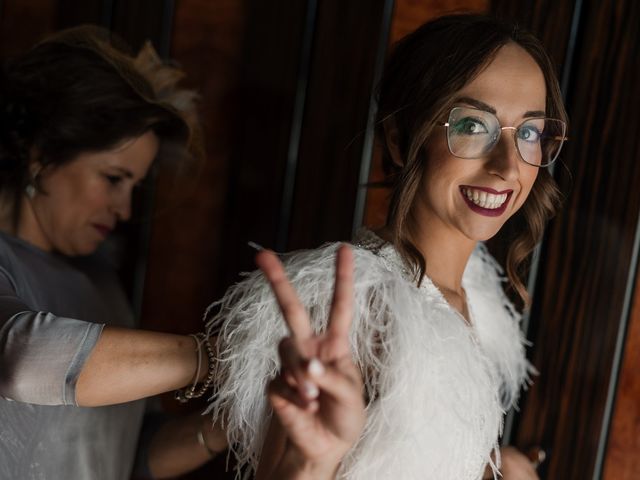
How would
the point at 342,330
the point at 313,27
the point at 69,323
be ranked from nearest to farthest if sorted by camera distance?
the point at 342,330
the point at 69,323
the point at 313,27

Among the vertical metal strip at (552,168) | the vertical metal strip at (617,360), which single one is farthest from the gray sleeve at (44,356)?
the vertical metal strip at (617,360)

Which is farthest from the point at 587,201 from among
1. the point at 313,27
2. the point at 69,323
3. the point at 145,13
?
the point at 145,13

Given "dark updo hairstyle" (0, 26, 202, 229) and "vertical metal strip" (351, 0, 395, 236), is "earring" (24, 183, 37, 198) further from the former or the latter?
"vertical metal strip" (351, 0, 395, 236)

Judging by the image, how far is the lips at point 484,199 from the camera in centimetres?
112

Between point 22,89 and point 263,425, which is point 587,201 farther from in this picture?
point 22,89

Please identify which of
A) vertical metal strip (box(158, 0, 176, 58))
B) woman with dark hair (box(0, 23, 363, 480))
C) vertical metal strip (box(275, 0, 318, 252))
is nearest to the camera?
woman with dark hair (box(0, 23, 363, 480))

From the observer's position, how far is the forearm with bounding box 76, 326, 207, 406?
105 cm

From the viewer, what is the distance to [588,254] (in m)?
1.48

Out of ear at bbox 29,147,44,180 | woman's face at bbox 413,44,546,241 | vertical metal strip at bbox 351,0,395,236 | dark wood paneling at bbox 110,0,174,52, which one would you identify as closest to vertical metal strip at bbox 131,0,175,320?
dark wood paneling at bbox 110,0,174,52

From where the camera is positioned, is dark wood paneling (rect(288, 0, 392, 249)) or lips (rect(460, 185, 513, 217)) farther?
dark wood paneling (rect(288, 0, 392, 249))

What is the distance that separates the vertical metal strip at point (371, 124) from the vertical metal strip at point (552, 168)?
0.38 m

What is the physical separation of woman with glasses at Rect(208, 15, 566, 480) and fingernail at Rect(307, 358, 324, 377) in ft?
0.68

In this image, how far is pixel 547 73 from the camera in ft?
3.88

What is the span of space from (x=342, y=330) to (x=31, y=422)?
0.78m
